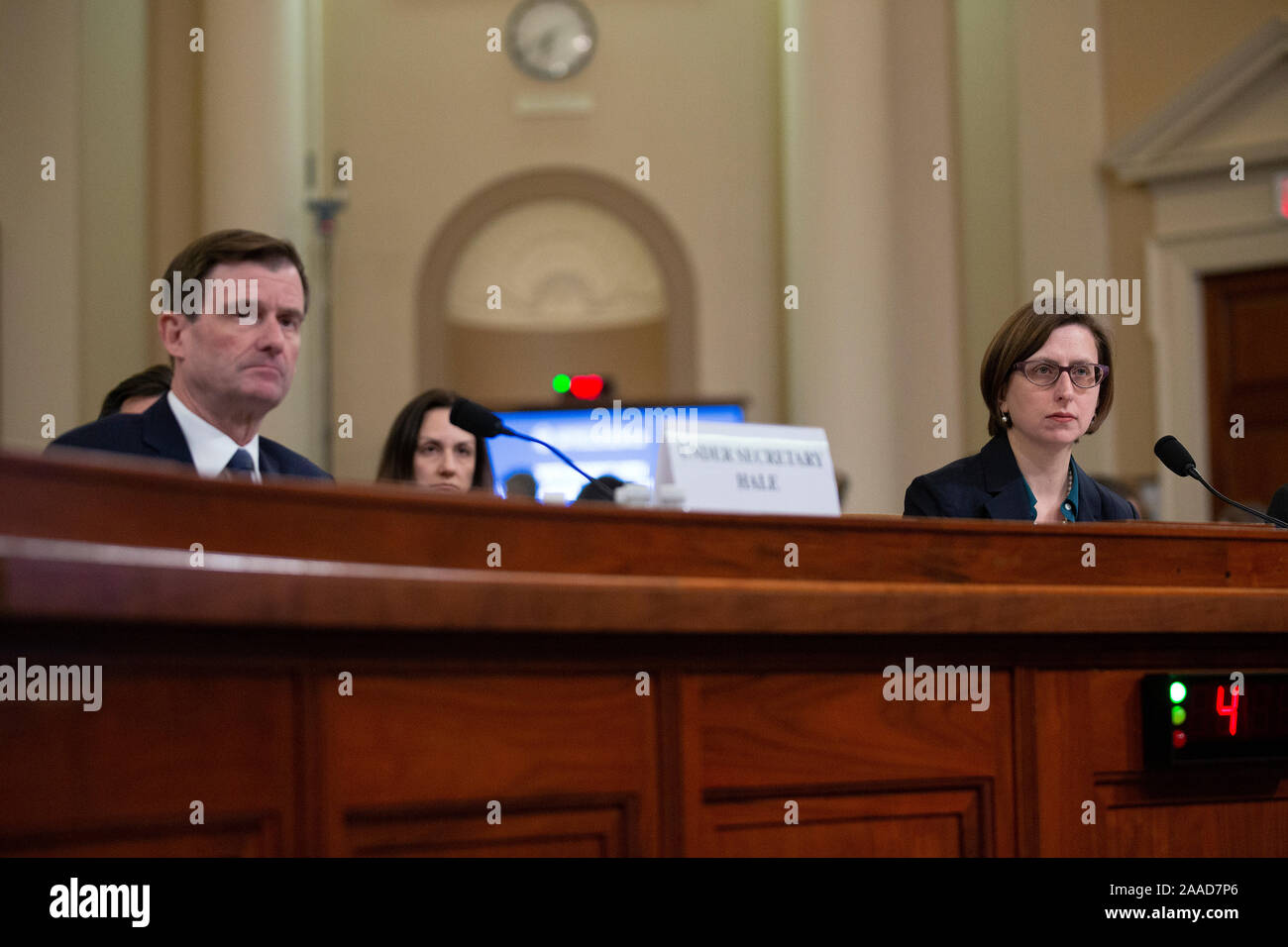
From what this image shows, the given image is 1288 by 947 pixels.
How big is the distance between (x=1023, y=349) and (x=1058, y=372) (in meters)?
0.07

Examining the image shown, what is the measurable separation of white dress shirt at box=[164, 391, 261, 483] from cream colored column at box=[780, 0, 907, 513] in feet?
15.4

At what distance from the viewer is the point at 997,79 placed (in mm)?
6543

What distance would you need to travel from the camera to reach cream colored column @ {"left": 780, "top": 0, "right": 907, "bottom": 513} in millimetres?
6375

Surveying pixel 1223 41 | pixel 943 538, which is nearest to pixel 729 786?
pixel 943 538

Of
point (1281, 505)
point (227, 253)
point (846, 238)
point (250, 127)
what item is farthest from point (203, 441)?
point (846, 238)

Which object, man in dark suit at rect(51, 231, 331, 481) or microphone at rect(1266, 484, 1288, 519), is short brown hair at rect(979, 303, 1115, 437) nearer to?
microphone at rect(1266, 484, 1288, 519)

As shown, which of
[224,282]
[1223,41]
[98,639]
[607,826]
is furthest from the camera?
[1223,41]

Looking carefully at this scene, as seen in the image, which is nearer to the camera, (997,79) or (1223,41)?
(1223,41)

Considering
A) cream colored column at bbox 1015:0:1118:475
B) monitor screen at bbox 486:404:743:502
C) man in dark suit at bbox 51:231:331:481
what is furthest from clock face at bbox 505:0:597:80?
man in dark suit at bbox 51:231:331:481

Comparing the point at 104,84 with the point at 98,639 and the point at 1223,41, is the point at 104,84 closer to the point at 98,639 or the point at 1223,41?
the point at 1223,41

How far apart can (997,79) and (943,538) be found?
5669 mm

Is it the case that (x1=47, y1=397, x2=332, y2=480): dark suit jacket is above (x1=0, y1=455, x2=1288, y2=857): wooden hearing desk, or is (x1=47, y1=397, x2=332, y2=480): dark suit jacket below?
above
